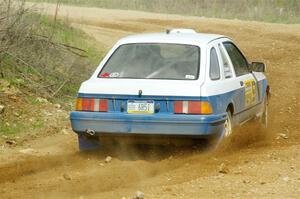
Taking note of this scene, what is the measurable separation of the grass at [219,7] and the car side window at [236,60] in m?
25.1

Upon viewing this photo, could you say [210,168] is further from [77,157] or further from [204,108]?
[77,157]

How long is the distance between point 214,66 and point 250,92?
4.19ft

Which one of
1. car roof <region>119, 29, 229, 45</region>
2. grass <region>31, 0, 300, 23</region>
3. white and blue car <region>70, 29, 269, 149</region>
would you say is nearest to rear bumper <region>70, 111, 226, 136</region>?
white and blue car <region>70, 29, 269, 149</region>

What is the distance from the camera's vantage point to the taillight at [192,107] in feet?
28.7

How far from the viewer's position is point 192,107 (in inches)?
345

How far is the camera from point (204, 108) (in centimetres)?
877

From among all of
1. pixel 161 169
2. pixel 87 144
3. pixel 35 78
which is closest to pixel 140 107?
pixel 161 169

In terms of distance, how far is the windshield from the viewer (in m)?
9.25

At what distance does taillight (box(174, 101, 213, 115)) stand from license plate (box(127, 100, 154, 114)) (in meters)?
0.28

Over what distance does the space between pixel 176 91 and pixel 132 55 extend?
1.06 m

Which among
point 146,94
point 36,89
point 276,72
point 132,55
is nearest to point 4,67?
point 36,89

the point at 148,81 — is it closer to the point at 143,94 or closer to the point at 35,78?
the point at 143,94

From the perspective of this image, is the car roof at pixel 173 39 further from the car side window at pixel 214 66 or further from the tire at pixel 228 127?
the tire at pixel 228 127

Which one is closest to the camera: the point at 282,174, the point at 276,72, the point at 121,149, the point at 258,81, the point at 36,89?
the point at 282,174
